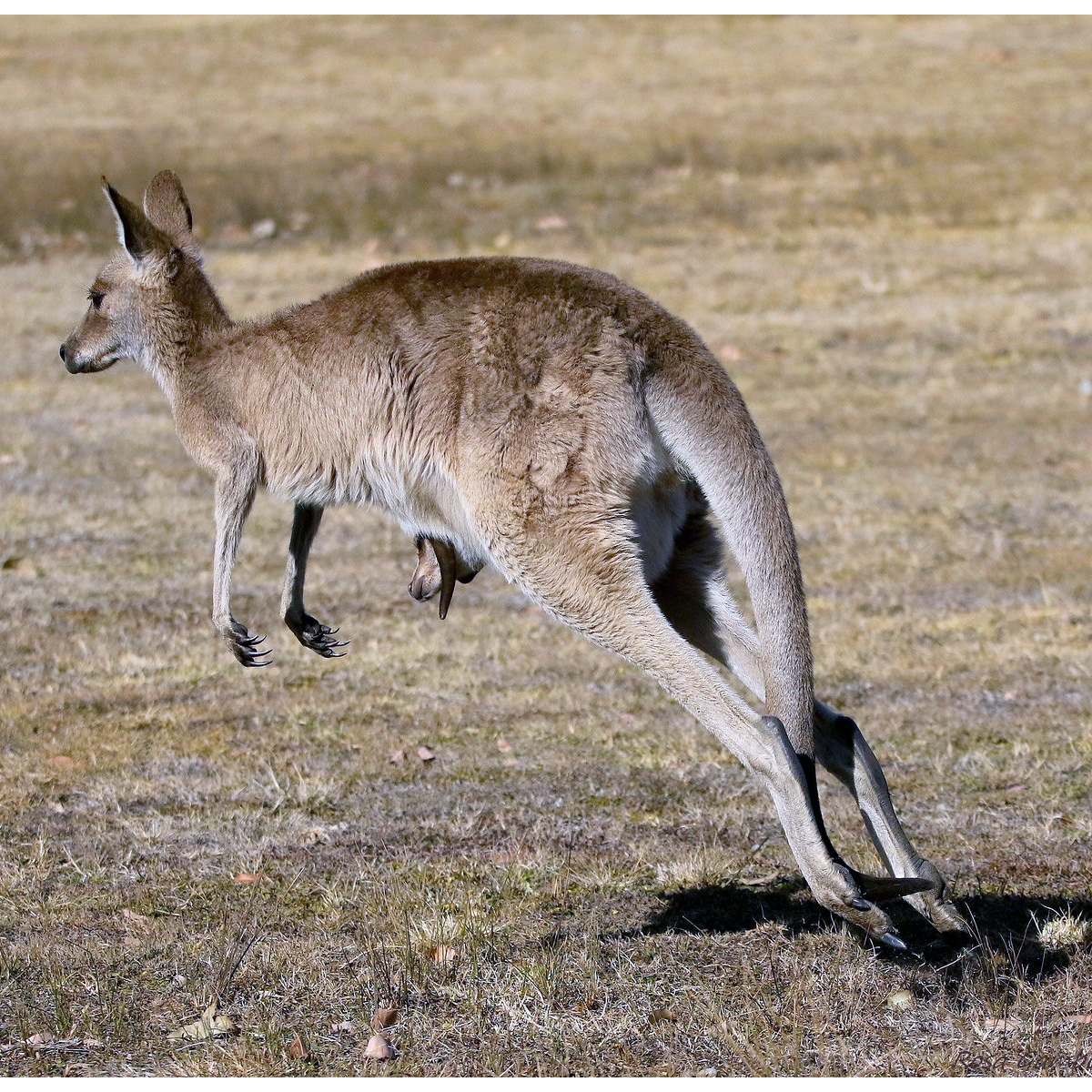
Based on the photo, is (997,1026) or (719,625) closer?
(997,1026)

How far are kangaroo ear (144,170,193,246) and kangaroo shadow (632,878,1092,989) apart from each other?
2691 millimetres

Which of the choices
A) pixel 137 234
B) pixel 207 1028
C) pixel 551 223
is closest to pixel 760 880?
pixel 207 1028

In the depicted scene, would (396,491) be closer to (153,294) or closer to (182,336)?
(182,336)

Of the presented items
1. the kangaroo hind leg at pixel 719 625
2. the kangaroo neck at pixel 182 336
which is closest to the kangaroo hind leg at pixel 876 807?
the kangaroo hind leg at pixel 719 625

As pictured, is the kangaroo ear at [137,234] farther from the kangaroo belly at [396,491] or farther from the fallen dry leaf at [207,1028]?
the fallen dry leaf at [207,1028]

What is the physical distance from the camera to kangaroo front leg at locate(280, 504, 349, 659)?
5164 millimetres

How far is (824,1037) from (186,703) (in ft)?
13.2

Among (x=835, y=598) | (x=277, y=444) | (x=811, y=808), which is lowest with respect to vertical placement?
(x=835, y=598)

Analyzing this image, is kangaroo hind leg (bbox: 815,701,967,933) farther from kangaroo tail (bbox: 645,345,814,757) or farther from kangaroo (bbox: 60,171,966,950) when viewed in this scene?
kangaroo tail (bbox: 645,345,814,757)

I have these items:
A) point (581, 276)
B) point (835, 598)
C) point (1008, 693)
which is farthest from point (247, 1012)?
point (835, 598)

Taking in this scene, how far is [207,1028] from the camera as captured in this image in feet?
13.6

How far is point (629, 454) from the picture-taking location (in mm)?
4398

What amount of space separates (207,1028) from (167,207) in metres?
Result: 2.69
